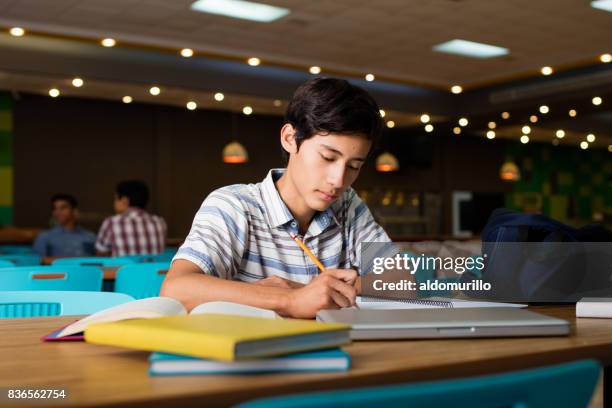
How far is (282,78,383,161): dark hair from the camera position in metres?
1.69

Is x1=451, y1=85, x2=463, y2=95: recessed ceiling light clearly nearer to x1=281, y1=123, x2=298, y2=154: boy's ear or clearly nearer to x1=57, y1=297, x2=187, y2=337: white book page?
x1=281, y1=123, x2=298, y2=154: boy's ear

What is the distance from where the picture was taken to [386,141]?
12422 millimetres

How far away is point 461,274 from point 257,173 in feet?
33.4

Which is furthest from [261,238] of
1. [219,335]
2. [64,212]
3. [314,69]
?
[314,69]

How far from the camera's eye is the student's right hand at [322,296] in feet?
4.31

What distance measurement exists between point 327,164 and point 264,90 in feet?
24.4

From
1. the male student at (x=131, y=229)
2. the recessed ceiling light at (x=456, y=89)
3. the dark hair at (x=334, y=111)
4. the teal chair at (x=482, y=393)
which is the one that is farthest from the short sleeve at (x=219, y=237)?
the recessed ceiling light at (x=456, y=89)

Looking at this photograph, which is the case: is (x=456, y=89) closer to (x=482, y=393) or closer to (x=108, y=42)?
(x=108, y=42)

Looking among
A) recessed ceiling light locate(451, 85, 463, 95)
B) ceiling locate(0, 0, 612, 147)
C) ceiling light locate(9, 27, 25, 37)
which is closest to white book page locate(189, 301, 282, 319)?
ceiling locate(0, 0, 612, 147)

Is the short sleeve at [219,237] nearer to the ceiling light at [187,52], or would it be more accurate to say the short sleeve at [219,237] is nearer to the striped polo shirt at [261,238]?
the striped polo shirt at [261,238]

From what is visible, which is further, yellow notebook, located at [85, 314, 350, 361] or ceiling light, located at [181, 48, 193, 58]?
ceiling light, located at [181, 48, 193, 58]

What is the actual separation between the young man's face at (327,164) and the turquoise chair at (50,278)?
4.59 ft

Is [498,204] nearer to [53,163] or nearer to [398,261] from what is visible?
[53,163]

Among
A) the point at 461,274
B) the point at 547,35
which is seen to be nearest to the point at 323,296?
the point at 461,274
